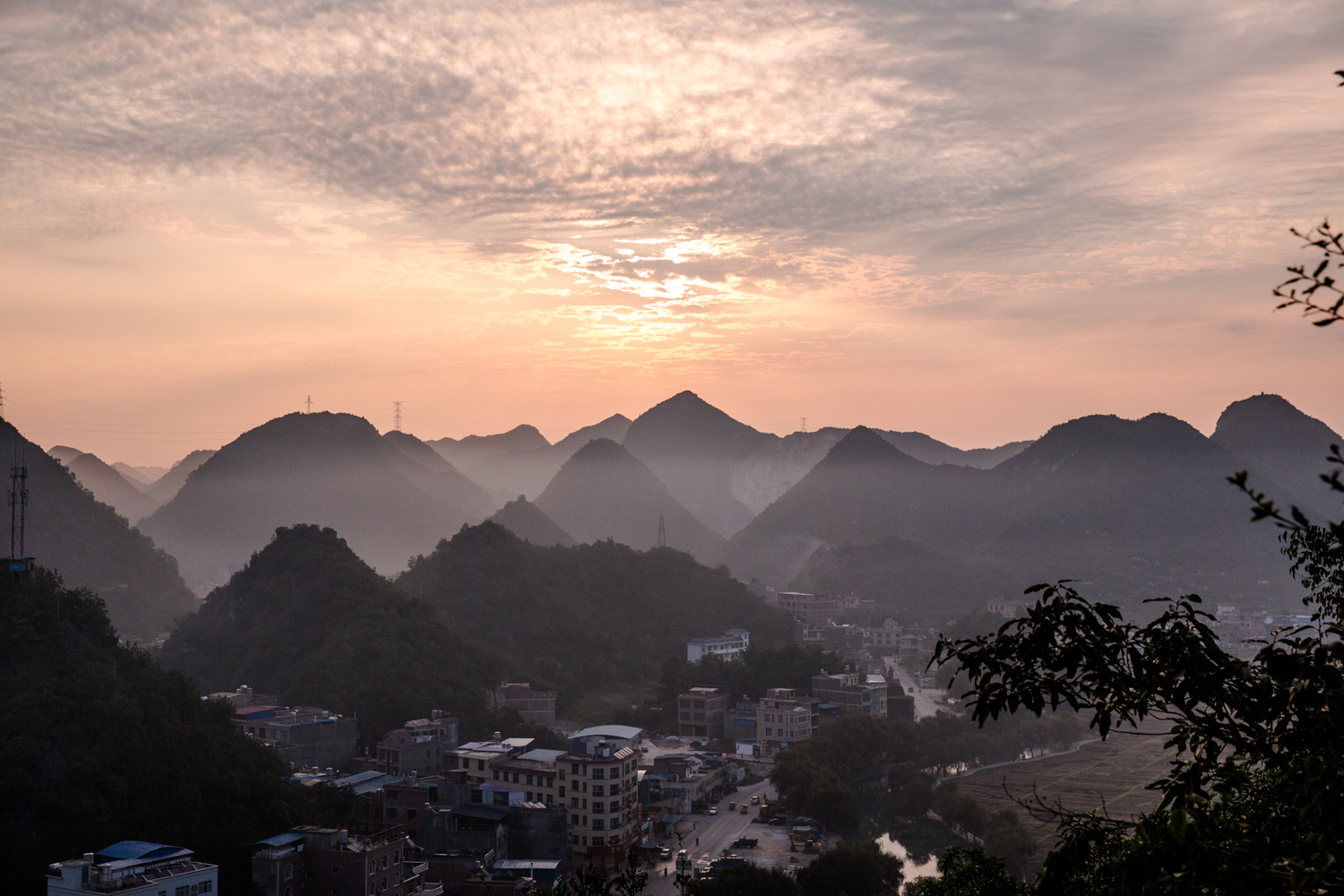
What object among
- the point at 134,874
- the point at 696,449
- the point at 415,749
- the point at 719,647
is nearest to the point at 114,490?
the point at 696,449

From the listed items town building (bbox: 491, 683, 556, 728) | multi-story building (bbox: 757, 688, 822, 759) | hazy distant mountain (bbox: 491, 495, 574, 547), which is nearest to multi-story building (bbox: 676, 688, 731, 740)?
multi-story building (bbox: 757, 688, 822, 759)

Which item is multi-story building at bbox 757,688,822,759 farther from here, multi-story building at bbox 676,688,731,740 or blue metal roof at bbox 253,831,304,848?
blue metal roof at bbox 253,831,304,848

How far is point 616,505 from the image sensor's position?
5226 inches

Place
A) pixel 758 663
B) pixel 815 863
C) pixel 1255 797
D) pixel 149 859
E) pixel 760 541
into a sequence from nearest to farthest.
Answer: pixel 1255 797 < pixel 149 859 < pixel 815 863 < pixel 758 663 < pixel 760 541

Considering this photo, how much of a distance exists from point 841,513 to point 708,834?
321 feet

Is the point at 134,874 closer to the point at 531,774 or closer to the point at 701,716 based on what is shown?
the point at 531,774

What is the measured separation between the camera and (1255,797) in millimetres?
5305

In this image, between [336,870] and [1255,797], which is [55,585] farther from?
[1255,797]

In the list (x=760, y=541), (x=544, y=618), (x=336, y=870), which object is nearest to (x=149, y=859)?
(x=336, y=870)

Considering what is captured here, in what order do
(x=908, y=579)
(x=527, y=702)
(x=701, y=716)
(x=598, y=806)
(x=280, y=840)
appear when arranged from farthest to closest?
(x=908, y=579) < (x=527, y=702) < (x=701, y=716) < (x=598, y=806) < (x=280, y=840)

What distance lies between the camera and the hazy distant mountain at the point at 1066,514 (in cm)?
9319

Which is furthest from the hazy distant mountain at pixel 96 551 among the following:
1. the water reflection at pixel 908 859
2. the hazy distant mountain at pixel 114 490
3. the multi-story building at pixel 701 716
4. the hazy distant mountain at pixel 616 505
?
the hazy distant mountain at pixel 114 490

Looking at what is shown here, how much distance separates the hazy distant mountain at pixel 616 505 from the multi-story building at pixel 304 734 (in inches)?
3537

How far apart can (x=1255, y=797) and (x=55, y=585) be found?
30.0 meters
